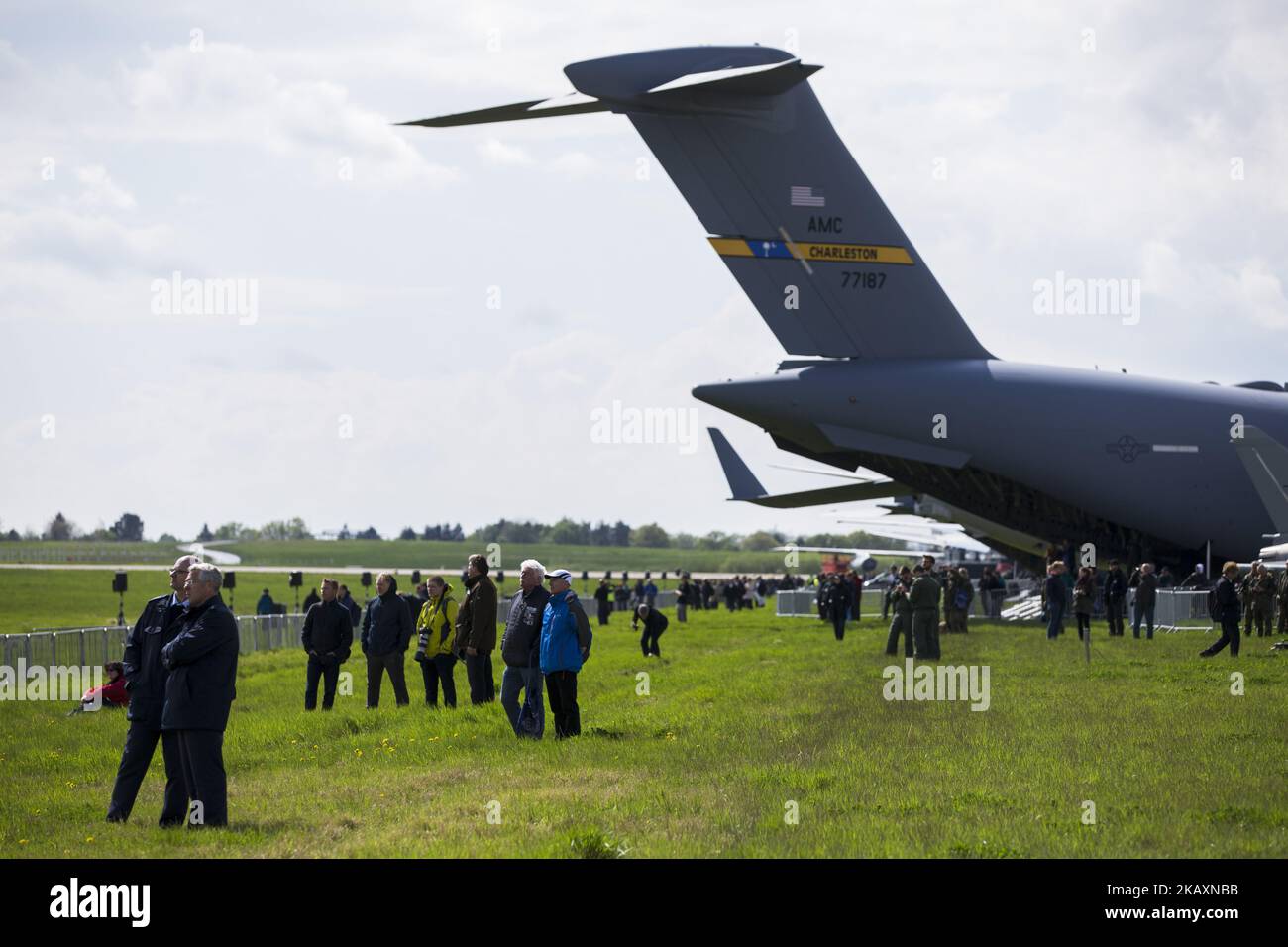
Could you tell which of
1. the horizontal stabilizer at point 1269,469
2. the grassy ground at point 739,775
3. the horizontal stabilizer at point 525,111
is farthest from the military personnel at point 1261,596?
the horizontal stabilizer at point 525,111

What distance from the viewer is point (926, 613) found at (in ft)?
73.6

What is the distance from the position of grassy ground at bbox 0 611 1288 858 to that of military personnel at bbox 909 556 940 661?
304 centimetres

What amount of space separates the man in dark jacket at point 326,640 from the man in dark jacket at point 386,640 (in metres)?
0.29

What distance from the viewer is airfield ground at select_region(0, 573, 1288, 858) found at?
27.5 feet

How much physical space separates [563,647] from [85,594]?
2176 inches

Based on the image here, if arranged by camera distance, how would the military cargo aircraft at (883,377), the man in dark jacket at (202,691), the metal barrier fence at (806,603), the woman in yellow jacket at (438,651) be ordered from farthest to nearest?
the metal barrier fence at (806,603) < the military cargo aircraft at (883,377) < the woman in yellow jacket at (438,651) < the man in dark jacket at (202,691)

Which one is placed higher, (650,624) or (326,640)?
(326,640)

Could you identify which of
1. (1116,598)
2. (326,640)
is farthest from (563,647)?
(1116,598)

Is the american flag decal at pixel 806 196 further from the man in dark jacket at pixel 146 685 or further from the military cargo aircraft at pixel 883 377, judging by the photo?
the man in dark jacket at pixel 146 685

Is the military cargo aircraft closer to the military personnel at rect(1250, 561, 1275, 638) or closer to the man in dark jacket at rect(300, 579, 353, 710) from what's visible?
the military personnel at rect(1250, 561, 1275, 638)

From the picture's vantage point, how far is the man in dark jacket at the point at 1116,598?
27.8 meters

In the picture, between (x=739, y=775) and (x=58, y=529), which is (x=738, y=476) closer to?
(x=739, y=775)

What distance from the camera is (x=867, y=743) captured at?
40.7ft

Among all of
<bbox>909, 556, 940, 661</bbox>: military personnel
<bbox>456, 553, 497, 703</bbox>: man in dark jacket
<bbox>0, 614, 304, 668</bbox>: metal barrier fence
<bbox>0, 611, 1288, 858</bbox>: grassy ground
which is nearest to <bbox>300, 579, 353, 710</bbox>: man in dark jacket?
<bbox>0, 611, 1288, 858</bbox>: grassy ground
